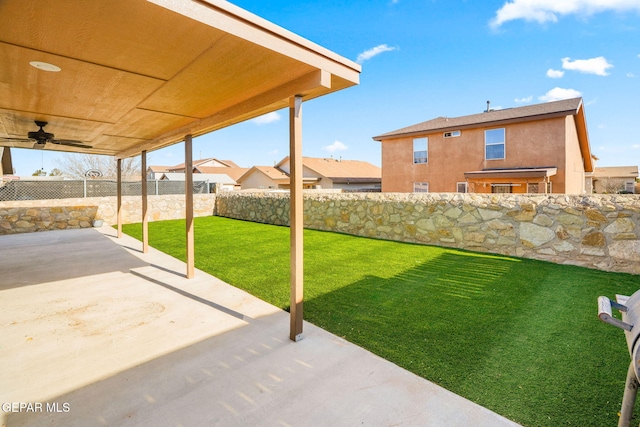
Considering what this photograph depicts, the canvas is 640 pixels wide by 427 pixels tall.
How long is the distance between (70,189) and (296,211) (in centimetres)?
1204

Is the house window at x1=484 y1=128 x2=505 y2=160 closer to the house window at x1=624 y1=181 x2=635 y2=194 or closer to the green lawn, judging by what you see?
the green lawn

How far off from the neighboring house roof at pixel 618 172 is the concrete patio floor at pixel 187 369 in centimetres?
4563

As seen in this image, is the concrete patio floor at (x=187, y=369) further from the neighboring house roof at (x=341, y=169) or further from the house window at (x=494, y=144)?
the neighboring house roof at (x=341, y=169)

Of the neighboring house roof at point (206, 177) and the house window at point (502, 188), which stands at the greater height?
the neighboring house roof at point (206, 177)

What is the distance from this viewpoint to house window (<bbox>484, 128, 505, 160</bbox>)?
1446cm

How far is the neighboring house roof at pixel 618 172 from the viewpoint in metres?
36.6

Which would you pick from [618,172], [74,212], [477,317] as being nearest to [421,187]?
→ [477,317]

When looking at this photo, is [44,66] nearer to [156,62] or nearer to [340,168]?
[156,62]

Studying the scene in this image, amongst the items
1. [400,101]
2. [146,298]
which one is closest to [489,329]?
[146,298]

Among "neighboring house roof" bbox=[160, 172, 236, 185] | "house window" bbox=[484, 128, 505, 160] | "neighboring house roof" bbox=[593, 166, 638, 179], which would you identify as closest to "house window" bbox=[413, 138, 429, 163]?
"house window" bbox=[484, 128, 505, 160]

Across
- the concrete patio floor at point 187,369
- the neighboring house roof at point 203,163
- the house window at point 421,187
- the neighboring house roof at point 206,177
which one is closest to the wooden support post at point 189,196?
the concrete patio floor at point 187,369

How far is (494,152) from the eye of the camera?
14680 millimetres

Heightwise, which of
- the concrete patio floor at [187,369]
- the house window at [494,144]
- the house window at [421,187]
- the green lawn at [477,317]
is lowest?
the concrete patio floor at [187,369]

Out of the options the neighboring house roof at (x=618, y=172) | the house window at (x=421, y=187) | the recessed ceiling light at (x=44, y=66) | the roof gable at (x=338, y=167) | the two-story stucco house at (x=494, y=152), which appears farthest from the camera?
the neighboring house roof at (x=618, y=172)
